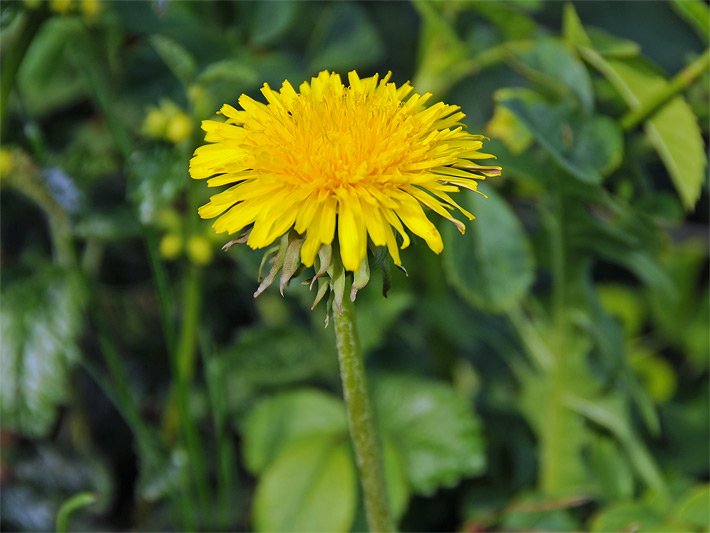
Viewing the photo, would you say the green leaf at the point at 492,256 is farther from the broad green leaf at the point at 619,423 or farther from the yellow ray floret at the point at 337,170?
the yellow ray floret at the point at 337,170

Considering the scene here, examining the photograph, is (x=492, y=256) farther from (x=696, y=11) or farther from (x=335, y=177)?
(x=335, y=177)

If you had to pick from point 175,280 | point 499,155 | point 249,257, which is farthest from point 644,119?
point 175,280

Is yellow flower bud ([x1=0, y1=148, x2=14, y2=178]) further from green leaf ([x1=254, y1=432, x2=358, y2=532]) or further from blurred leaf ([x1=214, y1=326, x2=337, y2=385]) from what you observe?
green leaf ([x1=254, y1=432, x2=358, y2=532])

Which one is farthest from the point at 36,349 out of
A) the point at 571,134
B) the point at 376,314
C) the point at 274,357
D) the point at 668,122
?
the point at 668,122

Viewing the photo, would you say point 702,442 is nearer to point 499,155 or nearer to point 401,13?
point 499,155

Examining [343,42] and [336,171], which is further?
[343,42]

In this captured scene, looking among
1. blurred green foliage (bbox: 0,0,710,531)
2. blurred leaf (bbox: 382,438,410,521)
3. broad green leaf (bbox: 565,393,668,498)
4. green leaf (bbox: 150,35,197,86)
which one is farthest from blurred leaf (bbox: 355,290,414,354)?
green leaf (bbox: 150,35,197,86)
